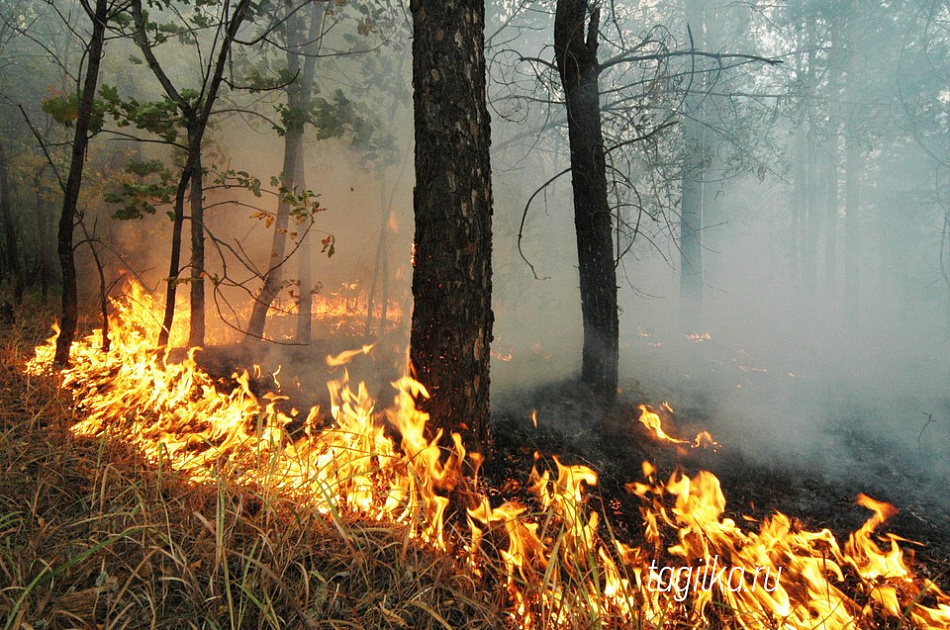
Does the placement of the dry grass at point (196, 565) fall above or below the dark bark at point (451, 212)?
below

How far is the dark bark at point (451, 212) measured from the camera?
3035mm

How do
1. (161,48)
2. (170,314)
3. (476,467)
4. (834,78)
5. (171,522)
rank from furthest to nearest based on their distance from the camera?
1. (834,78)
2. (161,48)
3. (170,314)
4. (476,467)
5. (171,522)

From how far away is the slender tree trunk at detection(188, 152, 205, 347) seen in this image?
17.7 ft

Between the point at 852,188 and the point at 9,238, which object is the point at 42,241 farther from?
the point at 852,188

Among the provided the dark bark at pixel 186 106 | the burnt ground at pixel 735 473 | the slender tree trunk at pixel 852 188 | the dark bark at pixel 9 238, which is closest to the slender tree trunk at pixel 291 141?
the dark bark at pixel 186 106

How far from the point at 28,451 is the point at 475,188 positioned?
10.7 feet

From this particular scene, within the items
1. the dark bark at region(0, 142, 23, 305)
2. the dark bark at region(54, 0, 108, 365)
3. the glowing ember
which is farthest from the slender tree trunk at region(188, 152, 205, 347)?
the glowing ember

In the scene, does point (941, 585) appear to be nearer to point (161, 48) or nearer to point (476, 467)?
point (476, 467)

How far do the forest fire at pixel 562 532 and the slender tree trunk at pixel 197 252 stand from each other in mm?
1591

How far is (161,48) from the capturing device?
11.8 metres

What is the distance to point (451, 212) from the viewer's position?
9.99 feet

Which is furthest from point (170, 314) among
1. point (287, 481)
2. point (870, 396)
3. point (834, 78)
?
point (834, 78)

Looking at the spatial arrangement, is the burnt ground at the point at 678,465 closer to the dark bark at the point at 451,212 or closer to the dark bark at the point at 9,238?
the dark bark at the point at 451,212

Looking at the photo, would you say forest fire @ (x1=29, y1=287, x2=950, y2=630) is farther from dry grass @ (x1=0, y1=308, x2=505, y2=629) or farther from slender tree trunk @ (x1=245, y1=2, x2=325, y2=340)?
slender tree trunk @ (x1=245, y1=2, x2=325, y2=340)
